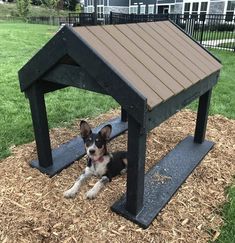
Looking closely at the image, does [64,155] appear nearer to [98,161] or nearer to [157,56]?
[98,161]

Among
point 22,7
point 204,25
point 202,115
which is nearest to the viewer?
point 202,115

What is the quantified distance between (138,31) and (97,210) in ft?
6.49

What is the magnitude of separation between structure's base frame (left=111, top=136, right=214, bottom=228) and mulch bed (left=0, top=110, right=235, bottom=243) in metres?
0.07

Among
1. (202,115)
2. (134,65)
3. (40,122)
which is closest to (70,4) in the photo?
(202,115)

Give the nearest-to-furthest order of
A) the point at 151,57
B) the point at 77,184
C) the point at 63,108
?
the point at 151,57
the point at 77,184
the point at 63,108

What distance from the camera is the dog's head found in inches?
134

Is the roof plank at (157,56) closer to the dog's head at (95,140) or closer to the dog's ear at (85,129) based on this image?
the dog's head at (95,140)

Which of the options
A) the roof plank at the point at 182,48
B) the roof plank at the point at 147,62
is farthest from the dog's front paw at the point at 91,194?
the roof plank at the point at 182,48

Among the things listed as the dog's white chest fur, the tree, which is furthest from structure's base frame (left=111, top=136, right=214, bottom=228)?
the tree

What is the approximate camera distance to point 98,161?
3.67m

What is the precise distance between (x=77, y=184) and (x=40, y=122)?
2.80 feet

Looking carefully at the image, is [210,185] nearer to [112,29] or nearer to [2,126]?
[112,29]

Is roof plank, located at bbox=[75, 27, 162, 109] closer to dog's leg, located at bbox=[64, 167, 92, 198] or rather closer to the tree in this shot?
dog's leg, located at bbox=[64, 167, 92, 198]

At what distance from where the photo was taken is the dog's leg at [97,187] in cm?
351
